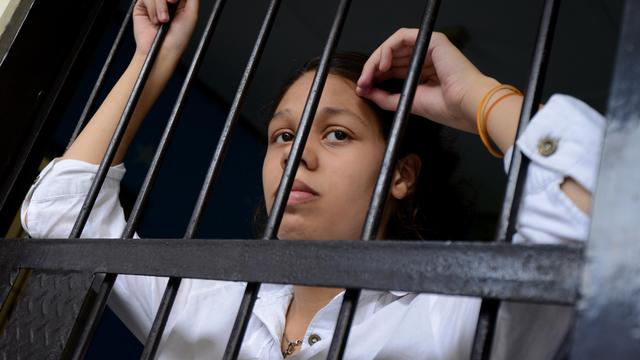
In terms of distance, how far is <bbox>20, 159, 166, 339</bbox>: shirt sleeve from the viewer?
38.3 inches

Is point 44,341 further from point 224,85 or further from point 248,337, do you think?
point 224,85

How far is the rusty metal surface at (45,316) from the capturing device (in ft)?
2.26

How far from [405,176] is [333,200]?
0.88 ft

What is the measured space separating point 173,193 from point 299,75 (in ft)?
6.14

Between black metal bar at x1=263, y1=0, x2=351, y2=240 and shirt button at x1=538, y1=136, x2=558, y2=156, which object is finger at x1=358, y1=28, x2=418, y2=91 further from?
shirt button at x1=538, y1=136, x2=558, y2=156

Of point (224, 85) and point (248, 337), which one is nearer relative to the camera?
point (248, 337)

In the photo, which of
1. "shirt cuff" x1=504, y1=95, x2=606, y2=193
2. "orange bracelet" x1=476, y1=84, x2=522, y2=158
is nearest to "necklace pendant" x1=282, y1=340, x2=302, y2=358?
"orange bracelet" x1=476, y1=84, x2=522, y2=158

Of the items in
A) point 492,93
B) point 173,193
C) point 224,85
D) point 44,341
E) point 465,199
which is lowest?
point 44,341

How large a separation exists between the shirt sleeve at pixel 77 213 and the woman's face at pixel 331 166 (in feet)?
0.83

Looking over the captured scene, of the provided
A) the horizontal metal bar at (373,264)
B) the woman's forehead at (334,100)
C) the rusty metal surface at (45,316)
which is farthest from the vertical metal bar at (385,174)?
the woman's forehead at (334,100)

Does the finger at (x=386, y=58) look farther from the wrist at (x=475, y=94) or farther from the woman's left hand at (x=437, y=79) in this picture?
the wrist at (x=475, y=94)

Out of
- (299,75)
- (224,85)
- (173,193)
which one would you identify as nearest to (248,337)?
(299,75)

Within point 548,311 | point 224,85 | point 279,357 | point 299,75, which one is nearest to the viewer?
point 548,311

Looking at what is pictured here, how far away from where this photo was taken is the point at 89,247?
27.6 inches
